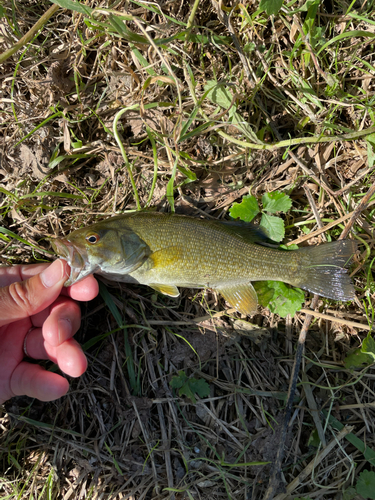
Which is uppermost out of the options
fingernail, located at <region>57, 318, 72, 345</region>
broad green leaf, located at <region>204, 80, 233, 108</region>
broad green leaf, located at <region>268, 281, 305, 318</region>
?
broad green leaf, located at <region>204, 80, 233, 108</region>

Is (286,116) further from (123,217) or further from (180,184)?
(123,217)

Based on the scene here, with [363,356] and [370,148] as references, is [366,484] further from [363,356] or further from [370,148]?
[370,148]

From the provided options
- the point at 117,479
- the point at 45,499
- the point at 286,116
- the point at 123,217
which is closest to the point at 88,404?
the point at 117,479

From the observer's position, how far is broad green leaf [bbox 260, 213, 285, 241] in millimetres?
3568

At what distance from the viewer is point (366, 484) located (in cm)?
341

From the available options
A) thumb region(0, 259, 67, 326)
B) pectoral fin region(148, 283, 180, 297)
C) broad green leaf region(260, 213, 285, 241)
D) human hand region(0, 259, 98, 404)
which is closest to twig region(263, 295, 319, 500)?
broad green leaf region(260, 213, 285, 241)

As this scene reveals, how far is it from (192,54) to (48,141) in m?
1.89

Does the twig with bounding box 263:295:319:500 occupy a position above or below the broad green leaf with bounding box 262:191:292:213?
below

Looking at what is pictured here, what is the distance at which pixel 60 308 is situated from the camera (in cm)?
351

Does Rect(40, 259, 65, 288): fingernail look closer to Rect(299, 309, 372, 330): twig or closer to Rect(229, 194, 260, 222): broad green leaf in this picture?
Rect(229, 194, 260, 222): broad green leaf

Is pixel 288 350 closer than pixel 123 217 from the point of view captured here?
No

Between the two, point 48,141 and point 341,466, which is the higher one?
point 48,141

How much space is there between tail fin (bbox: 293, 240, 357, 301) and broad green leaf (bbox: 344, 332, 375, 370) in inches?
19.3

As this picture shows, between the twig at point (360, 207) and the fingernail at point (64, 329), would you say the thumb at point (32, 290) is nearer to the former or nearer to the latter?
the fingernail at point (64, 329)
